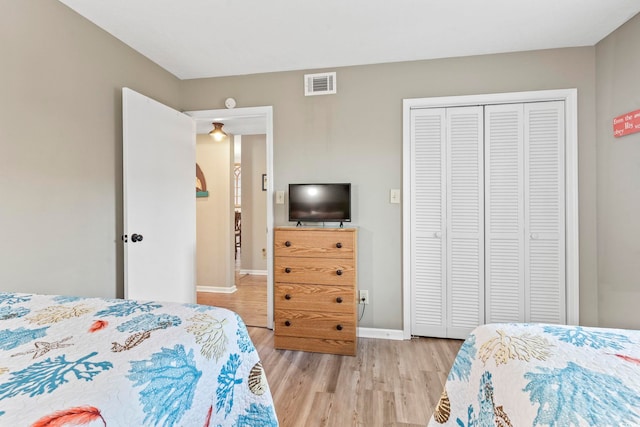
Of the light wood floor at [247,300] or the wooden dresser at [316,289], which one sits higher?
the wooden dresser at [316,289]

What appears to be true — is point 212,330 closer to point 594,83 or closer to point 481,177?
point 481,177

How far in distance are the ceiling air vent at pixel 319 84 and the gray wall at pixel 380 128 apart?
0.18ft

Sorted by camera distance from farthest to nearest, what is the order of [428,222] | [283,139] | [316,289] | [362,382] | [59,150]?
[283,139], [428,222], [316,289], [362,382], [59,150]

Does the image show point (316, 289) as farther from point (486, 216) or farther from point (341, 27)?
point (341, 27)

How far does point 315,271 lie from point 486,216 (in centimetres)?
152

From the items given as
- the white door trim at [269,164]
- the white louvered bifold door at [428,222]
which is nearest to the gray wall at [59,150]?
the white door trim at [269,164]

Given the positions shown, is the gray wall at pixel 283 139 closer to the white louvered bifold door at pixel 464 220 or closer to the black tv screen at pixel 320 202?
the black tv screen at pixel 320 202

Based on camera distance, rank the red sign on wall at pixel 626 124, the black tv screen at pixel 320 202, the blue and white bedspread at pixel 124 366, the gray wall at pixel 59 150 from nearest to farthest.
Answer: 1. the blue and white bedspread at pixel 124 366
2. the gray wall at pixel 59 150
3. the red sign on wall at pixel 626 124
4. the black tv screen at pixel 320 202

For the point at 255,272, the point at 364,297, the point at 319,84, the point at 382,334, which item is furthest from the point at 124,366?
the point at 255,272

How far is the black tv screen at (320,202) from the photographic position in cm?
265

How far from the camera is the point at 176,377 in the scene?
2.61ft

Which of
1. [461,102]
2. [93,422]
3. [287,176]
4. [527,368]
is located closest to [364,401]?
[527,368]

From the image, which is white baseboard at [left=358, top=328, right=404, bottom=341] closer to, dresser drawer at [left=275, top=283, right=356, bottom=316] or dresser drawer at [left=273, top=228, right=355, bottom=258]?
dresser drawer at [left=275, top=283, right=356, bottom=316]

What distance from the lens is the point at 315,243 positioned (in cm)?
248
